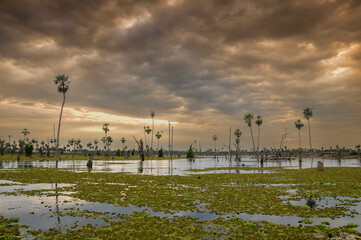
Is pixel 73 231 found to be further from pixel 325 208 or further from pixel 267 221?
pixel 325 208

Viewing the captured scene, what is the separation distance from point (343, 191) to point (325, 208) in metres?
8.89

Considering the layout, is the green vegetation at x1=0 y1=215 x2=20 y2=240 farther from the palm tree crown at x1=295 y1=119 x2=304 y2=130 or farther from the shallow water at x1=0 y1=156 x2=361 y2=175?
the palm tree crown at x1=295 y1=119 x2=304 y2=130

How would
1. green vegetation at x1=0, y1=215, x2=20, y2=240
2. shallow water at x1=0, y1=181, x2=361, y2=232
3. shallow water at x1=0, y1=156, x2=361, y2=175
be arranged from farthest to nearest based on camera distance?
1. shallow water at x1=0, y1=156, x2=361, y2=175
2. shallow water at x1=0, y1=181, x2=361, y2=232
3. green vegetation at x1=0, y1=215, x2=20, y2=240

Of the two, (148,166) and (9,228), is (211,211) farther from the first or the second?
(148,166)

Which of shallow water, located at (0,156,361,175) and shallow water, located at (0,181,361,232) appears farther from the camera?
shallow water, located at (0,156,361,175)

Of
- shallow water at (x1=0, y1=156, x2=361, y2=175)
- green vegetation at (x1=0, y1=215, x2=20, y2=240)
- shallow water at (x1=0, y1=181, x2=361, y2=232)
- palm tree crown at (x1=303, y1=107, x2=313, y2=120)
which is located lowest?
shallow water at (x1=0, y1=156, x2=361, y2=175)

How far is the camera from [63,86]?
68.3m

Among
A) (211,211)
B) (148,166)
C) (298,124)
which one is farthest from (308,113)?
(211,211)

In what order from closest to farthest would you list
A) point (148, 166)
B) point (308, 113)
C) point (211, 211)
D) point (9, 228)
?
1. point (9, 228)
2. point (211, 211)
3. point (148, 166)
4. point (308, 113)

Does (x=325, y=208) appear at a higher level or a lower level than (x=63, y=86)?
lower

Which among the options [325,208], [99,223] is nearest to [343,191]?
[325,208]

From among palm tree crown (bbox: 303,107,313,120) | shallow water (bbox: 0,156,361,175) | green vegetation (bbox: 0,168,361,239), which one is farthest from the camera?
palm tree crown (bbox: 303,107,313,120)

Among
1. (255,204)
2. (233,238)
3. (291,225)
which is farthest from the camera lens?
(255,204)

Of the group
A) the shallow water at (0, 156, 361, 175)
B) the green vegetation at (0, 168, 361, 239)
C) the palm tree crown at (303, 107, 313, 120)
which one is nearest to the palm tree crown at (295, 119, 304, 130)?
the palm tree crown at (303, 107, 313, 120)
